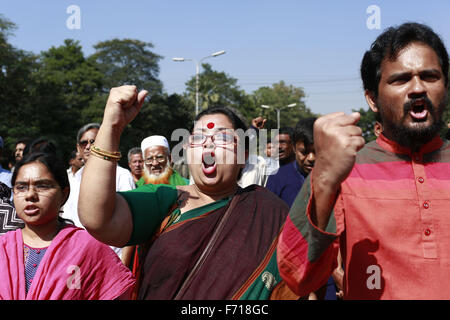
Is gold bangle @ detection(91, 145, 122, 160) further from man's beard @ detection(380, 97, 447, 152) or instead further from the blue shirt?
the blue shirt

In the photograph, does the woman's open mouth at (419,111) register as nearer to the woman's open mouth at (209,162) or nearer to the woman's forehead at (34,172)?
the woman's open mouth at (209,162)

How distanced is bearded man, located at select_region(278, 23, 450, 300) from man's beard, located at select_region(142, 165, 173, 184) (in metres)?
3.78

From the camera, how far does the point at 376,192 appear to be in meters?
1.73

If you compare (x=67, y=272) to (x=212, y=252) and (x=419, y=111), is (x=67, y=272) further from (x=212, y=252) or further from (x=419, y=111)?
(x=419, y=111)

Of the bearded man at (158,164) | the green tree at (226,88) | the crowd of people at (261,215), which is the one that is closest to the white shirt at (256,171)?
the bearded man at (158,164)

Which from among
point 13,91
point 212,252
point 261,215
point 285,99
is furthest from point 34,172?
point 285,99

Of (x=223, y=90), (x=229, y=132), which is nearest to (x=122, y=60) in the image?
(x=223, y=90)

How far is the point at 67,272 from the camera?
2.45m

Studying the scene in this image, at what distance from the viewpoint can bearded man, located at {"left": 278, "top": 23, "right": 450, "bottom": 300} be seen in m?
1.50

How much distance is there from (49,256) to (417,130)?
1864mm

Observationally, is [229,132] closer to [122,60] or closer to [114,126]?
[114,126]

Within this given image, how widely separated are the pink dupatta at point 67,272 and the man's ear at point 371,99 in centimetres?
144

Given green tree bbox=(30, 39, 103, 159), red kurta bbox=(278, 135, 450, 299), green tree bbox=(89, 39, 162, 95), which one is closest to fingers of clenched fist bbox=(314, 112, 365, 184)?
red kurta bbox=(278, 135, 450, 299)

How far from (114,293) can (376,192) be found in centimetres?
143
